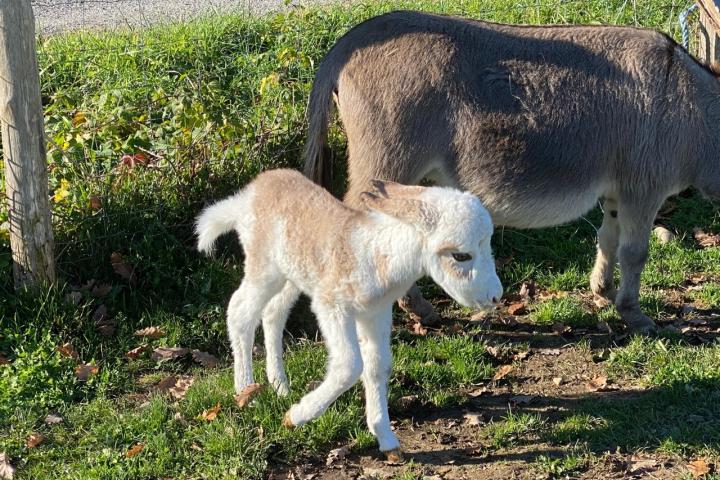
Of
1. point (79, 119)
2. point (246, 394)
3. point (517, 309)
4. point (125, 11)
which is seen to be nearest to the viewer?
point (246, 394)

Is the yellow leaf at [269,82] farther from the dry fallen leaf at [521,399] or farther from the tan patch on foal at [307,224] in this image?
the dry fallen leaf at [521,399]

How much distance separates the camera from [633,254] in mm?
4992

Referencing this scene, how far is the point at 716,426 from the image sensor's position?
4012 millimetres

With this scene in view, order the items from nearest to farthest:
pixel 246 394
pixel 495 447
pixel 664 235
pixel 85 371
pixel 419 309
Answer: pixel 495 447, pixel 246 394, pixel 85 371, pixel 419 309, pixel 664 235

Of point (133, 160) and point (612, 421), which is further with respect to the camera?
point (133, 160)

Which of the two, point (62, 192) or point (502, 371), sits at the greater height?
point (62, 192)

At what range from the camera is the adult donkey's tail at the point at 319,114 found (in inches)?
189

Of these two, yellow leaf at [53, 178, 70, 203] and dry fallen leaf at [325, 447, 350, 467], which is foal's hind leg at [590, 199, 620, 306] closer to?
dry fallen leaf at [325, 447, 350, 467]

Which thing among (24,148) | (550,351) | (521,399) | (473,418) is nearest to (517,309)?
(550,351)

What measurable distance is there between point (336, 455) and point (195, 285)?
168 cm

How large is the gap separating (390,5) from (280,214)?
15.6 ft

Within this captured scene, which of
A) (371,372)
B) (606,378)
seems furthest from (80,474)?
(606,378)

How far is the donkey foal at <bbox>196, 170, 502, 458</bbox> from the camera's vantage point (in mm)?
3357

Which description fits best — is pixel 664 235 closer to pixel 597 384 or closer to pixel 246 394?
pixel 597 384
